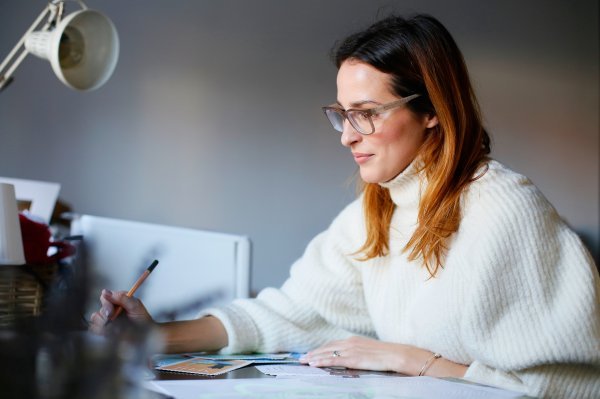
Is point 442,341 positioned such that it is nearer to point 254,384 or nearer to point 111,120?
point 254,384

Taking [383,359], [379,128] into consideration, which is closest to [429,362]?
[383,359]

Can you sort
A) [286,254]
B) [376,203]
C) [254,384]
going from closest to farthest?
1. [254,384]
2. [376,203]
3. [286,254]

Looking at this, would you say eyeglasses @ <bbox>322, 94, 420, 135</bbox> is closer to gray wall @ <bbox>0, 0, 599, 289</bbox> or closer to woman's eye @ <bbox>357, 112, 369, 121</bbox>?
woman's eye @ <bbox>357, 112, 369, 121</bbox>

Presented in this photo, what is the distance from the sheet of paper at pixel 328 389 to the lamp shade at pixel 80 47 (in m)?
0.85

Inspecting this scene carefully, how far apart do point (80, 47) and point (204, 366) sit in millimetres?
757

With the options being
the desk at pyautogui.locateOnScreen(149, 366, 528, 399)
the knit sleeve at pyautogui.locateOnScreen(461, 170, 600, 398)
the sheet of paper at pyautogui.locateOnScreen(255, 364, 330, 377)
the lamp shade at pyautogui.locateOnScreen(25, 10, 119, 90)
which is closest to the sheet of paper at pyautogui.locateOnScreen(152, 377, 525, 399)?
the desk at pyautogui.locateOnScreen(149, 366, 528, 399)

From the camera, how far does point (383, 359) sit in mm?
1253

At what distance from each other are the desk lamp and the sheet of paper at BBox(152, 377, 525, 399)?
85 centimetres

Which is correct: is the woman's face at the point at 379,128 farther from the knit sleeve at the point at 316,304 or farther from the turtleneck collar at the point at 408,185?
the knit sleeve at the point at 316,304

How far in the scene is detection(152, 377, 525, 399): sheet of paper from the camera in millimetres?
780

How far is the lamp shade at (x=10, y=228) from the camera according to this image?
120 centimetres

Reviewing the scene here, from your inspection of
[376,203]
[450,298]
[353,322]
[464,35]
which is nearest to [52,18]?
[376,203]

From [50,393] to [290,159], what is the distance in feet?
8.45

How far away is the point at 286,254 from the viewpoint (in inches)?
114
